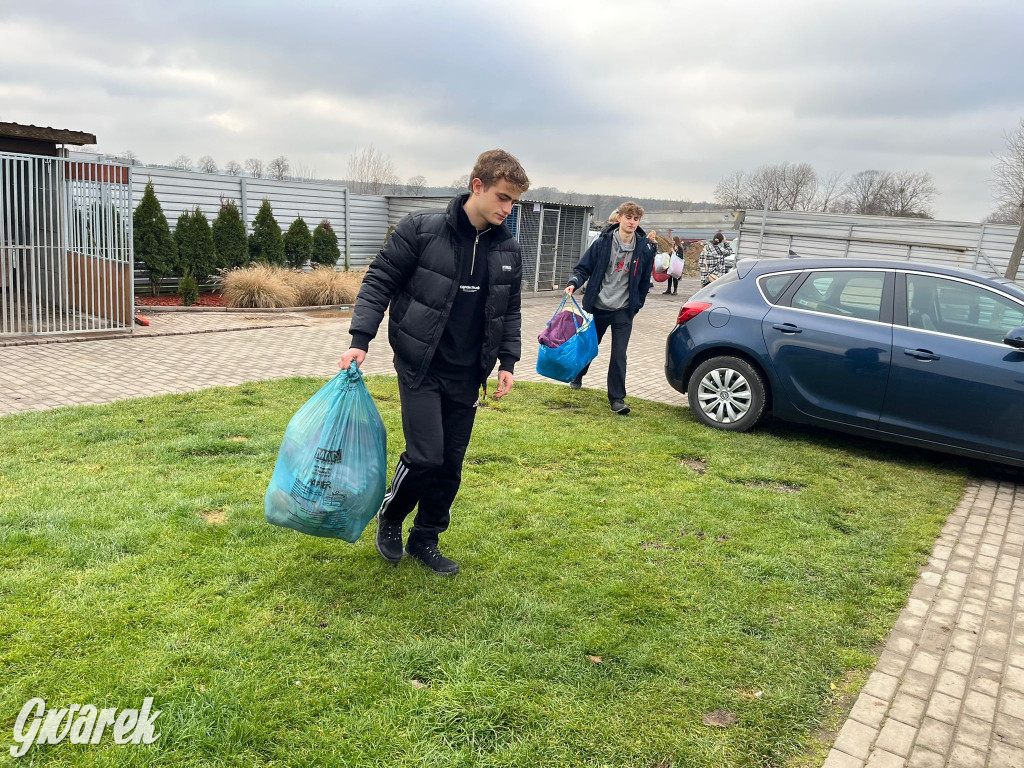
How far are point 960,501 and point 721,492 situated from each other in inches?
69.6

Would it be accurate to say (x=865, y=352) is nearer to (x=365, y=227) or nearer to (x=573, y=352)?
(x=573, y=352)

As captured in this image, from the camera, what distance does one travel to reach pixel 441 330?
10.7 ft

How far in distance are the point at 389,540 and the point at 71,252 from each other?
918cm

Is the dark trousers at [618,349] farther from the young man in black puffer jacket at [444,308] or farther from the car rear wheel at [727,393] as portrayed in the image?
the young man in black puffer jacket at [444,308]

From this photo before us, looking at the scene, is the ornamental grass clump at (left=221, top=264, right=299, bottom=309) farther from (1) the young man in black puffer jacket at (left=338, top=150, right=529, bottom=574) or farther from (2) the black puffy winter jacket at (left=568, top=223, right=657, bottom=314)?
(1) the young man in black puffer jacket at (left=338, top=150, right=529, bottom=574)

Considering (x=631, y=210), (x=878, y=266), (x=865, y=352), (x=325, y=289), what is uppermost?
(x=631, y=210)

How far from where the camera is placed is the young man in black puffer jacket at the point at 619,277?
23.5 feet

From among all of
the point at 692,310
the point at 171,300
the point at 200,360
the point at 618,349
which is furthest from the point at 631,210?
the point at 171,300

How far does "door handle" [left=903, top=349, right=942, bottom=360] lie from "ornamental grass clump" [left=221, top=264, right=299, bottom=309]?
11.4 m

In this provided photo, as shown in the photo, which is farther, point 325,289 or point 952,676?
point 325,289

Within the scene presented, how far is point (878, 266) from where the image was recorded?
6.15m

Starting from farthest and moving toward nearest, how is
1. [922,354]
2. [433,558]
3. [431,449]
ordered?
1. [922,354]
2. [433,558]
3. [431,449]

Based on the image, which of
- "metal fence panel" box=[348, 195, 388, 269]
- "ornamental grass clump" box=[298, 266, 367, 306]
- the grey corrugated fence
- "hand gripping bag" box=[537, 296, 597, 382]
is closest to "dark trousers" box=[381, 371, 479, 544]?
"hand gripping bag" box=[537, 296, 597, 382]

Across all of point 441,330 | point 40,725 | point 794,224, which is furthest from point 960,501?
point 794,224
